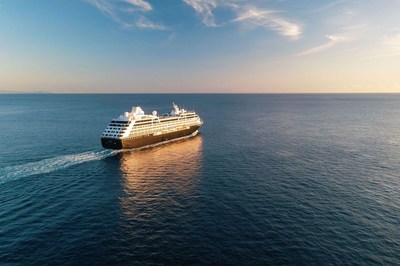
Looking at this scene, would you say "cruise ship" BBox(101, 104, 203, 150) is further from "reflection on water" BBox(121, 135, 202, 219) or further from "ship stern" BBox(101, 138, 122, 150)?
"reflection on water" BBox(121, 135, 202, 219)

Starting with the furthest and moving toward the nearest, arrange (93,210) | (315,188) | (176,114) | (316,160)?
1. (176,114)
2. (316,160)
3. (315,188)
4. (93,210)

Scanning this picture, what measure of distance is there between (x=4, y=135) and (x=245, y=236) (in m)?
123

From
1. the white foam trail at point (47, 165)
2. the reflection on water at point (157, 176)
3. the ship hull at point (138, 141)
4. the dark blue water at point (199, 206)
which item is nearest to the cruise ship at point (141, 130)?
the ship hull at point (138, 141)

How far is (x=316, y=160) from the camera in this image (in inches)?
3125

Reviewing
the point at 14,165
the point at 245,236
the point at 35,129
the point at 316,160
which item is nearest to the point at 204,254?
the point at 245,236

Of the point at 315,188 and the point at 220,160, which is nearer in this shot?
the point at 315,188

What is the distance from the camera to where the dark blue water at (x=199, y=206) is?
1425 inches

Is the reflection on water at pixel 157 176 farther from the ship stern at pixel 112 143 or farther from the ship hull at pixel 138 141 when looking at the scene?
the ship stern at pixel 112 143

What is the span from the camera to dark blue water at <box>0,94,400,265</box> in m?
36.2

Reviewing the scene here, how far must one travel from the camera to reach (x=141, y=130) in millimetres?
97938

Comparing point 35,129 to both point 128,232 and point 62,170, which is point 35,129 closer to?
point 62,170

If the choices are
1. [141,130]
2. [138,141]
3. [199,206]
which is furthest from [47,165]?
[199,206]

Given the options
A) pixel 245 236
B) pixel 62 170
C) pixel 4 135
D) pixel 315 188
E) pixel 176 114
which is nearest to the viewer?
pixel 245 236

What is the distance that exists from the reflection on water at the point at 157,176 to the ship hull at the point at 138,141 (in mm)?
4008
